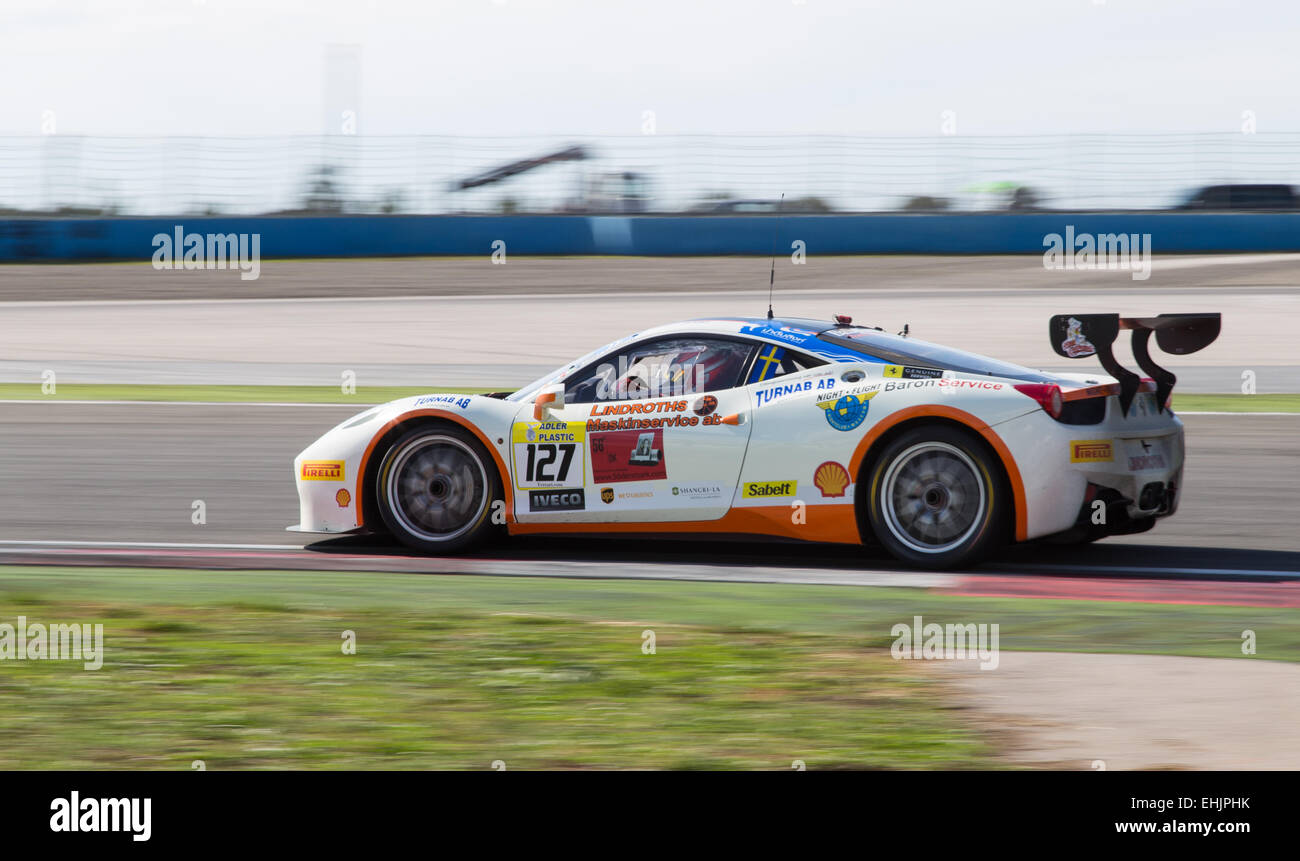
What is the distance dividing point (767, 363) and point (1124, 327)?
1.72m

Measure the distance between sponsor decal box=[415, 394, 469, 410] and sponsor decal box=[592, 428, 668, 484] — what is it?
778mm

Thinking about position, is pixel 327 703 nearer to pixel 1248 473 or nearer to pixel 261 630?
pixel 261 630

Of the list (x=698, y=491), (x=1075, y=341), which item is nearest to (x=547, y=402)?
(x=698, y=491)

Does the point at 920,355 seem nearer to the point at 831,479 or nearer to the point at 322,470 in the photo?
the point at 831,479

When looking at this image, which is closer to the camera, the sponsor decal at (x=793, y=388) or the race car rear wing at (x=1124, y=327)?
the race car rear wing at (x=1124, y=327)

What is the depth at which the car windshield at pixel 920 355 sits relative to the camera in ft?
24.4

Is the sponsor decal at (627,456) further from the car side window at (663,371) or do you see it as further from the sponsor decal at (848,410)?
the sponsor decal at (848,410)

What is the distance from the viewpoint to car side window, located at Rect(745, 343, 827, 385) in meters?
7.55
